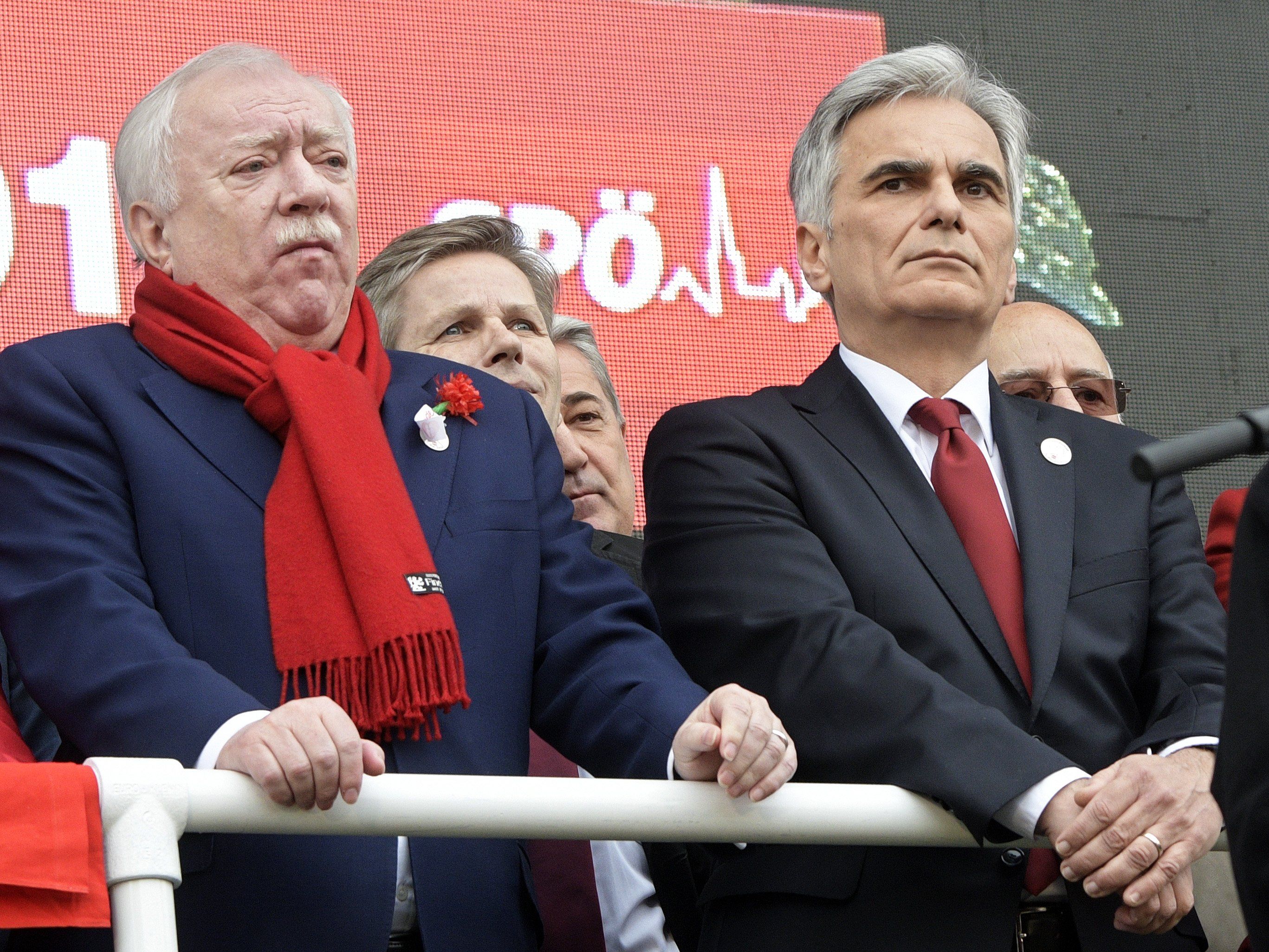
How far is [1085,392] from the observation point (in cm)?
362

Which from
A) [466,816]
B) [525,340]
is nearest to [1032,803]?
[466,816]

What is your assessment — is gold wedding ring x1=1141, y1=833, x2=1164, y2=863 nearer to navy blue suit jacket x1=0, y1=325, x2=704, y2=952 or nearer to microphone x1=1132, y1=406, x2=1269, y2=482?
navy blue suit jacket x1=0, y1=325, x2=704, y2=952

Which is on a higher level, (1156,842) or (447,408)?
(447,408)

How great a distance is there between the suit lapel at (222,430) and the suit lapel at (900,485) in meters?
0.73

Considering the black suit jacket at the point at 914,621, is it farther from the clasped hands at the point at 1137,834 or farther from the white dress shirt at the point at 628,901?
the white dress shirt at the point at 628,901

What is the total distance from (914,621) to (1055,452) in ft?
1.28

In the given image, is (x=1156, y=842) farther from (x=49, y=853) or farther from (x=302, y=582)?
(x=49, y=853)

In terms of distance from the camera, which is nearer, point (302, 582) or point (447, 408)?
point (302, 582)

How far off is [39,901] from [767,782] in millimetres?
708

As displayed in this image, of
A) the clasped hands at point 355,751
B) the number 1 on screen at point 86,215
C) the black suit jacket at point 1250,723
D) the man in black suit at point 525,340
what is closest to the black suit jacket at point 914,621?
the clasped hands at point 355,751

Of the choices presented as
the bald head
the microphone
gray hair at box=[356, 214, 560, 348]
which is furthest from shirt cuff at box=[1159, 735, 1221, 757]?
A: gray hair at box=[356, 214, 560, 348]

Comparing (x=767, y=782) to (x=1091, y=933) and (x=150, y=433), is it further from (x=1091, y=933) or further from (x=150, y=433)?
(x=150, y=433)

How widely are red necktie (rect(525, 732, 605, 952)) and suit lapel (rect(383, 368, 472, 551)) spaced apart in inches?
16.7

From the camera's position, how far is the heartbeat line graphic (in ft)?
12.3
